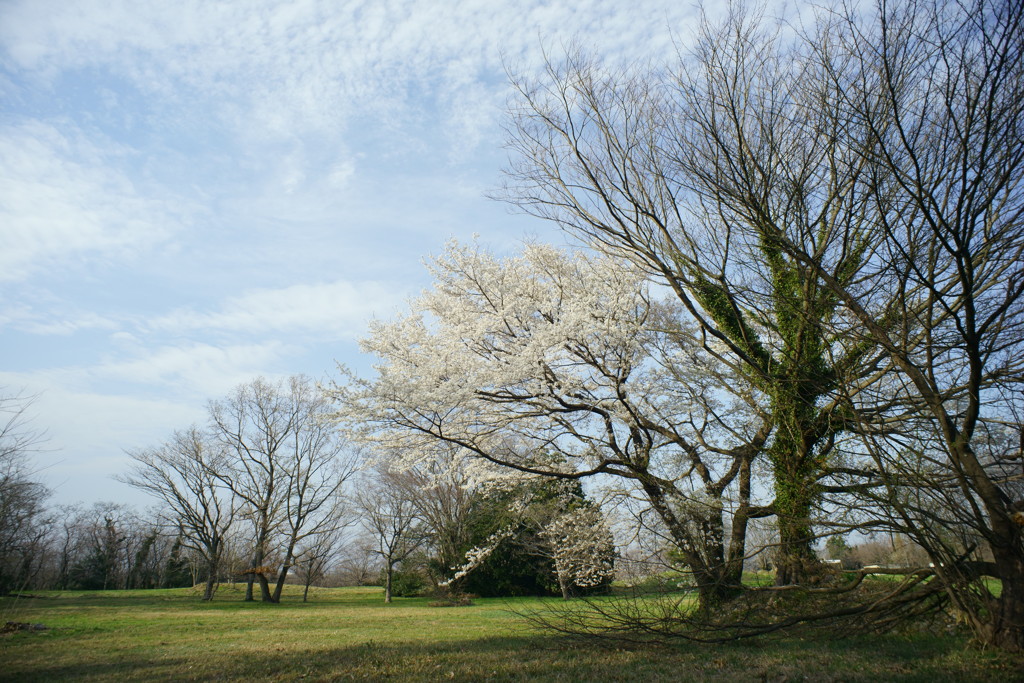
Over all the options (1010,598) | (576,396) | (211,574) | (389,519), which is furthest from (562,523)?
(211,574)

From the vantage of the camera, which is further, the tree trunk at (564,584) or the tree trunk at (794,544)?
the tree trunk at (564,584)

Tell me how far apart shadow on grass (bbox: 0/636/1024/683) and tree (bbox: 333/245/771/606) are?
1768 mm

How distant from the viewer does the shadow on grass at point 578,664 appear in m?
5.17

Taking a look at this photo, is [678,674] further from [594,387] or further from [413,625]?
[413,625]

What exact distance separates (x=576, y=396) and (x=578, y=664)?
4.17 meters

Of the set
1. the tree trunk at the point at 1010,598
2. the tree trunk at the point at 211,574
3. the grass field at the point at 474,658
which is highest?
the tree trunk at the point at 1010,598

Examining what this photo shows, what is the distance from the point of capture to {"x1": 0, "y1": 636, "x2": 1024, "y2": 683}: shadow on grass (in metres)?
5.17

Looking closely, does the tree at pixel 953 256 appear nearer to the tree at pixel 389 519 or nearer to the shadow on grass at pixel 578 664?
the shadow on grass at pixel 578 664

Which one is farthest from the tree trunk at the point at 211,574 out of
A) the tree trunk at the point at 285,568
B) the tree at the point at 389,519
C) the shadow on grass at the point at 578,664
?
the shadow on grass at the point at 578,664

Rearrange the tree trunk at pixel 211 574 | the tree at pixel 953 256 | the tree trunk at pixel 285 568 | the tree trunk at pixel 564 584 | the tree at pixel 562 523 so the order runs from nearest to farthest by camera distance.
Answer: the tree at pixel 953 256 < the tree at pixel 562 523 < the tree trunk at pixel 564 584 < the tree trunk at pixel 285 568 < the tree trunk at pixel 211 574

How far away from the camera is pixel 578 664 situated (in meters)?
6.02

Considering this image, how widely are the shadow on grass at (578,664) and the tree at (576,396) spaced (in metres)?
1.77

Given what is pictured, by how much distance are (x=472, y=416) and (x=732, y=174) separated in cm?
547

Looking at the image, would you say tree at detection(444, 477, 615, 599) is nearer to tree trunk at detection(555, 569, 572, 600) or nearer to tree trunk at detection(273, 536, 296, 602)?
tree trunk at detection(555, 569, 572, 600)
